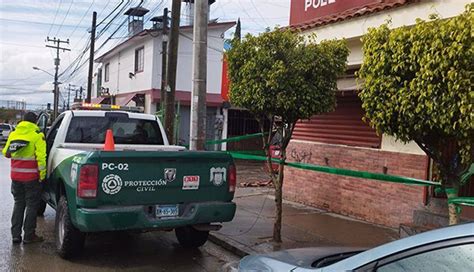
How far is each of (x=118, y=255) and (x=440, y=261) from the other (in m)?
5.23

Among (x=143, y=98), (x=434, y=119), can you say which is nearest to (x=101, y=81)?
(x=143, y=98)

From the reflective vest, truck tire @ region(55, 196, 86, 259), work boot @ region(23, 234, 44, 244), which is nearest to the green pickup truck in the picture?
truck tire @ region(55, 196, 86, 259)

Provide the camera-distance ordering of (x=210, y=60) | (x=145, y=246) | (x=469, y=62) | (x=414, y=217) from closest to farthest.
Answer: (x=469, y=62) < (x=145, y=246) < (x=414, y=217) < (x=210, y=60)

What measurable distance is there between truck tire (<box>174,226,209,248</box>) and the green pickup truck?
0.01 meters

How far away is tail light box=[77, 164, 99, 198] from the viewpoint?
563 centimetres

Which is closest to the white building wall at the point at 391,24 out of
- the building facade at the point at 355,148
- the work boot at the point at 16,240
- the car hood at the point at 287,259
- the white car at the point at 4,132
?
the building facade at the point at 355,148

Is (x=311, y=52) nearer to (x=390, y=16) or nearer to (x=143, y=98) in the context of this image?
(x=390, y=16)

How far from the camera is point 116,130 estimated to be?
26.1 ft

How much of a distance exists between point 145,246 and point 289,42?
363 centimetres

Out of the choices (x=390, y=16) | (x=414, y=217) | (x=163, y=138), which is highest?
(x=390, y=16)

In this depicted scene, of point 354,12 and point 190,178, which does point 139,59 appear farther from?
point 190,178

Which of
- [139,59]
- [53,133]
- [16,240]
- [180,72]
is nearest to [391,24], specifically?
[53,133]

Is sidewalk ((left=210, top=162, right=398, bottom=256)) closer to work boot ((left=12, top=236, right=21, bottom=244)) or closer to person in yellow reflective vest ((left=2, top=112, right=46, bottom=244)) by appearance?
person in yellow reflective vest ((left=2, top=112, right=46, bottom=244))

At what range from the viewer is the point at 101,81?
40344mm
